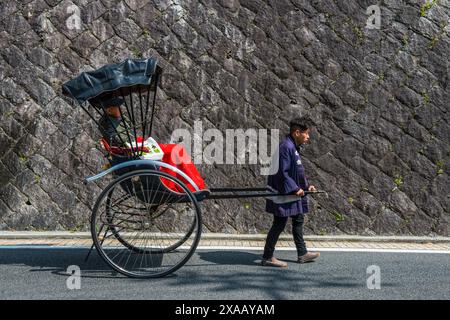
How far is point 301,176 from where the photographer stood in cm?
571

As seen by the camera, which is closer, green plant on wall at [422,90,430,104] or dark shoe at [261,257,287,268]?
dark shoe at [261,257,287,268]

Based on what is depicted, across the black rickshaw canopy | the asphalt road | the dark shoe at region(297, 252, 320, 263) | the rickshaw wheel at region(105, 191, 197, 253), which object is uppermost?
the black rickshaw canopy

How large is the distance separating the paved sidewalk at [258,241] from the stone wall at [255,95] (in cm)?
45

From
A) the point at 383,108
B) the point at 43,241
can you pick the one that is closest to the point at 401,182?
the point at 383,108

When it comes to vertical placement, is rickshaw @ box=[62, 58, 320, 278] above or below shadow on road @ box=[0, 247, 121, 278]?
above

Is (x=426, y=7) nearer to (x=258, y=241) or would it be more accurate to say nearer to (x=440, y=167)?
(x=440, y=167)

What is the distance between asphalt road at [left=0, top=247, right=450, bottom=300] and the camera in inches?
175

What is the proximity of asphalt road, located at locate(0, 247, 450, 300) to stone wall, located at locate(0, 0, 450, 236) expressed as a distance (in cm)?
203

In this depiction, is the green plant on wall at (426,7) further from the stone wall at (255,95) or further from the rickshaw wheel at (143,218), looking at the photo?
the rickshaw wheel at (143,218)

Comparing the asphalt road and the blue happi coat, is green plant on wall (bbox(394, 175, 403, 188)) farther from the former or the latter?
the blue happi coat

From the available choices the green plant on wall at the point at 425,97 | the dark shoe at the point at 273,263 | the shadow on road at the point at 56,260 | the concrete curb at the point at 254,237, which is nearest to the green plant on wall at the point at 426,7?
the green plant on wall at the point at 425,97

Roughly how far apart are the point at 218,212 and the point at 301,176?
113 inches

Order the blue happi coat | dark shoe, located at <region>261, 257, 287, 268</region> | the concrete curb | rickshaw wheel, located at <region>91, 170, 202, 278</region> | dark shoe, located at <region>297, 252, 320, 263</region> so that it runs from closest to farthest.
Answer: rickshaw wheel, located at <region>91, 170, 202, 278</region> < the blue happi coat < dark shoe, located at <region>261, 257, 287, 268</region> < dark shoe, located at <region>297, 252, 320, 263</region> < the concrete curb

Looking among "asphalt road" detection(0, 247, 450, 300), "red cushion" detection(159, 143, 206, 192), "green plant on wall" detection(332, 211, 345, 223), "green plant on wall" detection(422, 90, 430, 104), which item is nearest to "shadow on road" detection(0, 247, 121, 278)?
"asphalt road" detection(0, 247, 450, 300)
